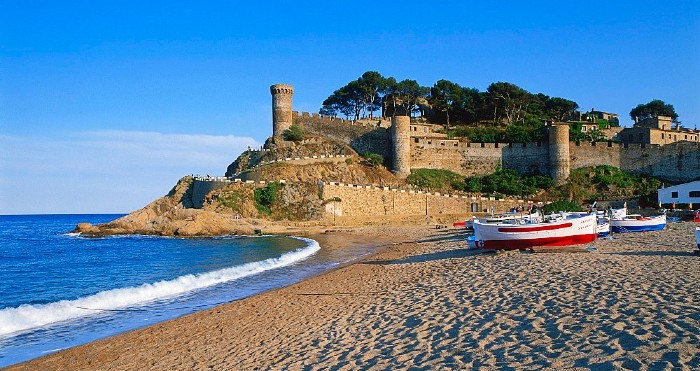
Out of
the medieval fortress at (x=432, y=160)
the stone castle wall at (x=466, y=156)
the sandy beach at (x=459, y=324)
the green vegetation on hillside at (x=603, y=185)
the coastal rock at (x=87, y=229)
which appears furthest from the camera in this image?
the stone castle wall at (x=466, y=156)

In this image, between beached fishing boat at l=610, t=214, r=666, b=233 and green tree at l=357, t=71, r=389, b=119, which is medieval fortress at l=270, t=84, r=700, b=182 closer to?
green tree at l=357, t=71, r=389, b=119

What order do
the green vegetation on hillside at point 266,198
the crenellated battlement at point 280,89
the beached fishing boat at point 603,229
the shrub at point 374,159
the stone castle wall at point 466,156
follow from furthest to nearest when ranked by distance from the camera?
the crenellated battlement at point 280,89, the stone castle wall at point 466,156, the shrub at point 374,159, the green vegetation on hillside at point 266,198, the beached fishing boat at point 603,229

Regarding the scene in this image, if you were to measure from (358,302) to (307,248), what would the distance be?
15.8 metres

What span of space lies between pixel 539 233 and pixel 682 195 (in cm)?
3239

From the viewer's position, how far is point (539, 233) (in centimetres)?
1703

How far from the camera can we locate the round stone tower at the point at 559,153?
5159cm

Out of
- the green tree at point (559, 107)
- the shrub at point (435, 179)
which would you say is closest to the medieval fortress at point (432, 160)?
the shrub at point (435, 179)

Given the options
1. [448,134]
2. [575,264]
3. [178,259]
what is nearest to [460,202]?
[448,134]

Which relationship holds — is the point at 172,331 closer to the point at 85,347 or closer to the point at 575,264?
the point at 85,347

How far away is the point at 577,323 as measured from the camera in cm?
768

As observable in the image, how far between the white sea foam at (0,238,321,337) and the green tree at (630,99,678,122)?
270 ft

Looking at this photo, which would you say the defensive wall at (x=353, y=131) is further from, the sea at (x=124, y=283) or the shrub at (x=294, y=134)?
the sea at (x=124, y=283)

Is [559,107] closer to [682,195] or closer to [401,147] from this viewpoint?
[401,147]

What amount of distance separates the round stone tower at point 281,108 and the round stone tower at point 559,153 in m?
A: 27.5
